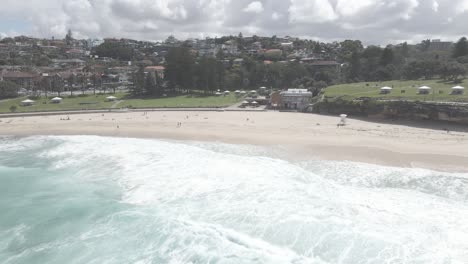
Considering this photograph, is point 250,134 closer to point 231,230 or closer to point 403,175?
point 403,175

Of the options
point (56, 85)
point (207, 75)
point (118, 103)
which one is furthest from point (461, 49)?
point (56, 85)

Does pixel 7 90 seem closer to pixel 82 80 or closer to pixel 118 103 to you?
pixel 82 80

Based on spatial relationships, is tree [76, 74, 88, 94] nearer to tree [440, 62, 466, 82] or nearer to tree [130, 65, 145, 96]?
tree [130, 65, 145, 96]

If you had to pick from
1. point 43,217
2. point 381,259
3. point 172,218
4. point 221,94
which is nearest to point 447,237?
point 381,259

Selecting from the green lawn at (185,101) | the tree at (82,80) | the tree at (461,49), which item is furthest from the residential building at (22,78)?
the tree at (461,49)

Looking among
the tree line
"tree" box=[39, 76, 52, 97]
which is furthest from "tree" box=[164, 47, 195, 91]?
the tree line

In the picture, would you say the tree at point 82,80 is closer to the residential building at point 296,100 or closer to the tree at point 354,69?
the residential building at point 296,100

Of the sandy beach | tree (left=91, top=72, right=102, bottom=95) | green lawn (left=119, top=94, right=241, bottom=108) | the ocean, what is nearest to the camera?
the ocean
